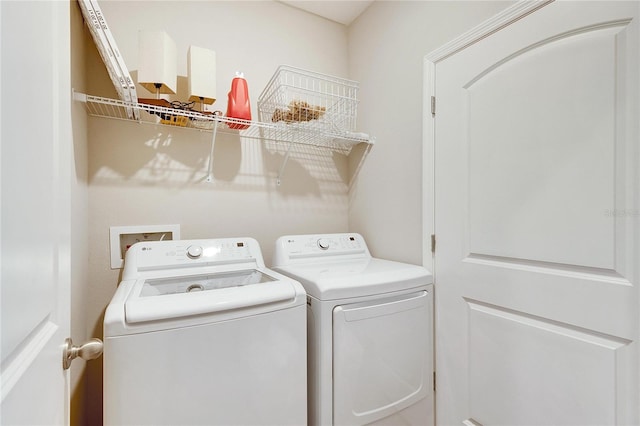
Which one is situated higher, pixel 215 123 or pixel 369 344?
pixel 215 123

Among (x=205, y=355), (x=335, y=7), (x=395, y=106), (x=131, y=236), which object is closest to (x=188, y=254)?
(x=131, y=236)

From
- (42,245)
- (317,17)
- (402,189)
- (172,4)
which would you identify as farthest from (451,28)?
(42,245)

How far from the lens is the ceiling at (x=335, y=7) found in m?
2.01

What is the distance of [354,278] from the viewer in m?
1.31

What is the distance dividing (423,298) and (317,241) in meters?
0.67

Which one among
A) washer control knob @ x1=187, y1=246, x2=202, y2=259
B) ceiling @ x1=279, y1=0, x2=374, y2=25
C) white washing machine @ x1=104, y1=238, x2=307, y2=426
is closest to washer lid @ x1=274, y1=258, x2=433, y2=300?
white washing machine @ x1=104, y1=238, x2=307, y2=426

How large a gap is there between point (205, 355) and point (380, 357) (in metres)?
0.74

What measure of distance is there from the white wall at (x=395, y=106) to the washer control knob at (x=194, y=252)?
1085 millimetres

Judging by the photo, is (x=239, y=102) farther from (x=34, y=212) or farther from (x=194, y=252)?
(x=34, y=212)

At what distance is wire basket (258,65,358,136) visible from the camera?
5.50 feet

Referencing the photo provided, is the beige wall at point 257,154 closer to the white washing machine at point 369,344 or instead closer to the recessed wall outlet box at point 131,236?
the recessed wall outlet box at point 131,236

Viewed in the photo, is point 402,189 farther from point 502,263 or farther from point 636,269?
point 636,269

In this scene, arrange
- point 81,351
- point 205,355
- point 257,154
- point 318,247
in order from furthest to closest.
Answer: point 257,154
point 318,247
point 205,355
point 81,351

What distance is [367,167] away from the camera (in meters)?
2.07
